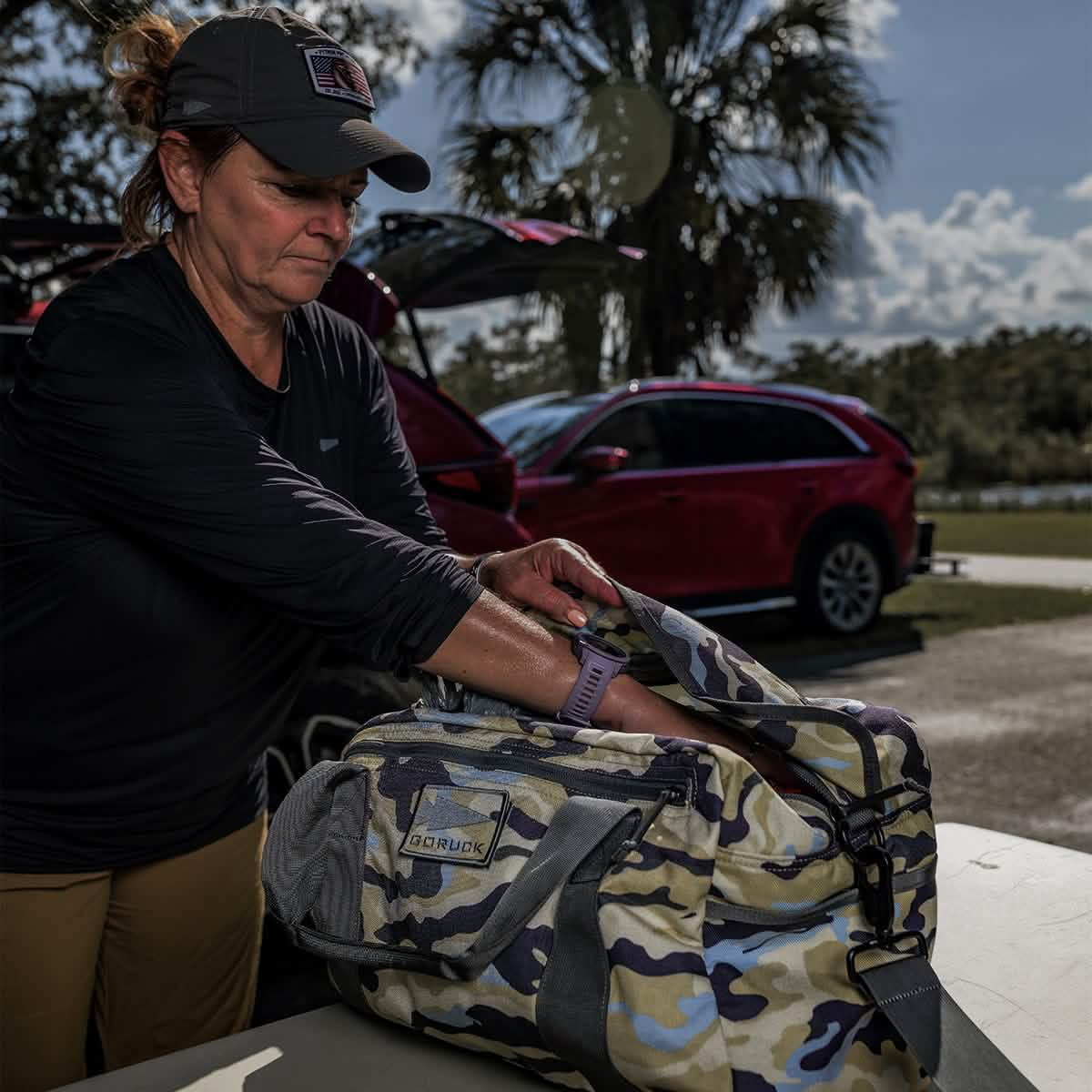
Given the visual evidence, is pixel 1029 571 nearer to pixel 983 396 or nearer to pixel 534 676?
pixel 534 676

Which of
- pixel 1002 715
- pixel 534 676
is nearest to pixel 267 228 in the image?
pixel 534 676

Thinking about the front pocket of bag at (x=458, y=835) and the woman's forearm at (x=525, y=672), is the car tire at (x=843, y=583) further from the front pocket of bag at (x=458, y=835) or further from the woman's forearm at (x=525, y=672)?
the front pocket of bag at (x=458, y=835)

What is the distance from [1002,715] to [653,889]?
5.95m

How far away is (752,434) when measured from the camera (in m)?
8.27

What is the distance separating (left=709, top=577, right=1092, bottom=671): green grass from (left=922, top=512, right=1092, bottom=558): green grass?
610cm

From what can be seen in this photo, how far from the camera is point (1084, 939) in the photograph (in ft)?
5.00

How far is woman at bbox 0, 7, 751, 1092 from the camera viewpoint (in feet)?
4.15

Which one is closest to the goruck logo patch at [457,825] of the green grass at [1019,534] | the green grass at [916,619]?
the green grass at [916,619]

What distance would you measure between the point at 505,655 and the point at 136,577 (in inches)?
18.9

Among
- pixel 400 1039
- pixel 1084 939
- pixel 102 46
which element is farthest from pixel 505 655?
pixel 102 46

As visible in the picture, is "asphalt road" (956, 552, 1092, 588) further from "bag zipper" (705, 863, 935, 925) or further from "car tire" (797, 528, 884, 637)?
"bag zipper" (705, 863, 935, 925)

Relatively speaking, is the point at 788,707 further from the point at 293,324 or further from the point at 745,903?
the point at 293,324

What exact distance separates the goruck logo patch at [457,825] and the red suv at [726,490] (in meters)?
5.78

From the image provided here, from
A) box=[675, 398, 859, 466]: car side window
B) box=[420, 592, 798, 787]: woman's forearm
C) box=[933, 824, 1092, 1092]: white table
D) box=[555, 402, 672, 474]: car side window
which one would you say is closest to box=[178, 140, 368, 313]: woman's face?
box=[420, 592, 798, 787]: woman's forearm
